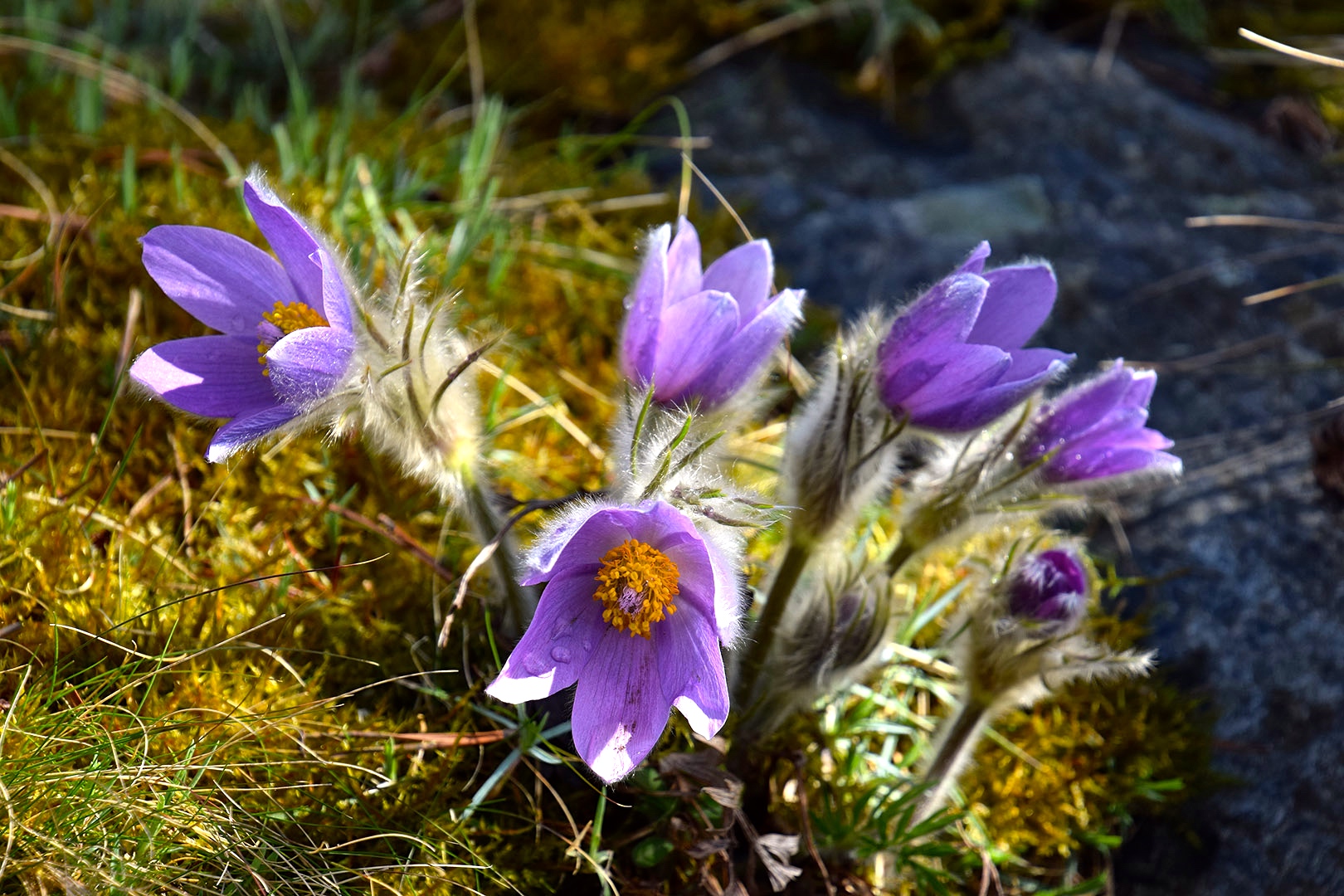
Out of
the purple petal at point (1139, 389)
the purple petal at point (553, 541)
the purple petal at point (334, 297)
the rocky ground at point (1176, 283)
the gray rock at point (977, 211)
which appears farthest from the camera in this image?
the gray rock at point (977, 211)

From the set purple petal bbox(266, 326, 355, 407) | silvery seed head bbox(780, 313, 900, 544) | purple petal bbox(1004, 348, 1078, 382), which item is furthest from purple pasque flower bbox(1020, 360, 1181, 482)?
purple petal bbox(266, 326, 355, 407)

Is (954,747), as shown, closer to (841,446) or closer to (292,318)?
(841,446)

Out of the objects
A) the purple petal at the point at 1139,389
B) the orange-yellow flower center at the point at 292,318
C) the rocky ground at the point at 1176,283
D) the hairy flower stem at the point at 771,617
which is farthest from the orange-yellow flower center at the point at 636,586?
the rocky ground at the point at 1176,283

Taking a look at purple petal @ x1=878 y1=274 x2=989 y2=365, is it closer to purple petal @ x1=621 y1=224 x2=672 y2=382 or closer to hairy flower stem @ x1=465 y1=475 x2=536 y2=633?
purple petal @ x1=621 y1=224 x2=672 y2=382

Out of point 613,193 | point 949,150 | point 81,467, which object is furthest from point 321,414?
point 949,150

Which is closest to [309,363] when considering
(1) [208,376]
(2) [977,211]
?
(1) [208,376]

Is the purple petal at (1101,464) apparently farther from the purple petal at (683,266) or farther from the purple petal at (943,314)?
the purple petal at (683,266)
